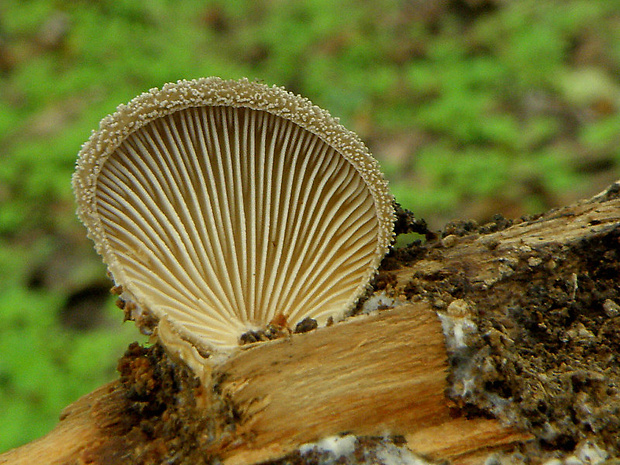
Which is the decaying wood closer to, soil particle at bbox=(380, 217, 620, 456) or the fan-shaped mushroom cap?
soil particle at bbox=(380, 217, 620, 456)

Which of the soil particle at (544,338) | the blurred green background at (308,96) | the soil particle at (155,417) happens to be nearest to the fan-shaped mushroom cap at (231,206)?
the soil particle at (155,417)

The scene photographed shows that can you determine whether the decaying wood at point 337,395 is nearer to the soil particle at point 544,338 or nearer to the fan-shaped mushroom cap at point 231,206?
the soil particle at point 544,338

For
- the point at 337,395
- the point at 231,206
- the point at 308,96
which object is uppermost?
the point at 308,96

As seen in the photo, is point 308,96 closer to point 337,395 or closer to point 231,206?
point 231,206

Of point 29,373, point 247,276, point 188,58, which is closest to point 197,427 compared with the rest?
point 247,276

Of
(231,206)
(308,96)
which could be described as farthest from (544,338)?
(308,96)

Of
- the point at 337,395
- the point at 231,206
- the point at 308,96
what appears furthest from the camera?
the point at 308,96

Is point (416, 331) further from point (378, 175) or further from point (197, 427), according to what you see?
point (197, 427)
